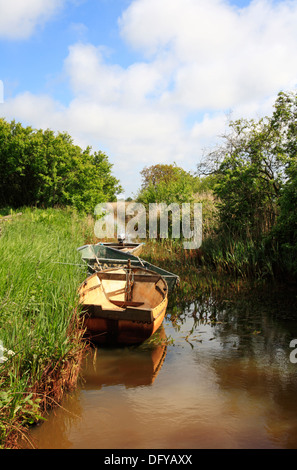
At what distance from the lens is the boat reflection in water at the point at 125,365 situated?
5.52m

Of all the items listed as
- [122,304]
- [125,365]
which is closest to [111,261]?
[122,304]

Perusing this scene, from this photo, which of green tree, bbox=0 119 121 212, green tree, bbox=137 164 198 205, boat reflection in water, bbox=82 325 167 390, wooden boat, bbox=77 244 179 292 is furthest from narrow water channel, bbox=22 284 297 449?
green tree, bbox=0 119 121 212

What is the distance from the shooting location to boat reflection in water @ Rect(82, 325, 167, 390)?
552cm

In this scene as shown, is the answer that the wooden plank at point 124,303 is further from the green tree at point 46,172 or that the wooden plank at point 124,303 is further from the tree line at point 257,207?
the green tree at point 46,172

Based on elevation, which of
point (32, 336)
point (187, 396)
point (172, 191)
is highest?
point (172, 191)

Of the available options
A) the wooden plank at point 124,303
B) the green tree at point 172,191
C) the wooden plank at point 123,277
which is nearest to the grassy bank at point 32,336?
the wooden plank at point 123,277

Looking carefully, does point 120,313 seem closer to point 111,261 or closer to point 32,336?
point 32,336

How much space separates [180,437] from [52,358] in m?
1.73

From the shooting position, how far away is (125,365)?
6.08 m

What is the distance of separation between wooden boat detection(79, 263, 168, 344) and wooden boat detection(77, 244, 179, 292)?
79 centimetres

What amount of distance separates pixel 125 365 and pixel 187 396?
1.31 metres

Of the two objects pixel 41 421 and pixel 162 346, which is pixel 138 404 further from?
pixel 162 346

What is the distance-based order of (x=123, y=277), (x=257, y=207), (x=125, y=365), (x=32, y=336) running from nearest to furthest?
1. (x=32, y=336)
2. (x=125, y=365)
3. (x=123, y=277)
4. (x=257, y=207)

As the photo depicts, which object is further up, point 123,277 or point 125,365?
point 123,277
